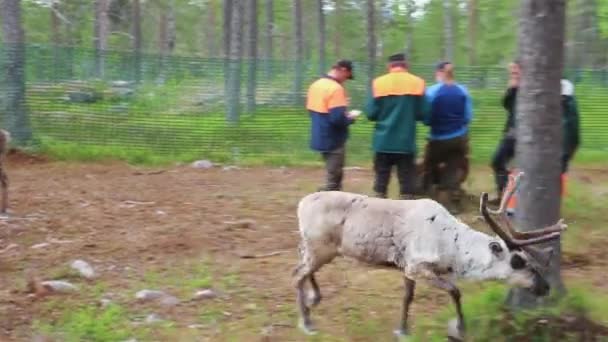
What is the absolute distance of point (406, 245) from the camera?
6188 millimetres

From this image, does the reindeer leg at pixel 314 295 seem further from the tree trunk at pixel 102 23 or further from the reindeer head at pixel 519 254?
the tree trunk at pixel 102 23

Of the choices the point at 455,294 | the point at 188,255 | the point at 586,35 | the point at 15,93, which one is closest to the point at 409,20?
the point at 586,35

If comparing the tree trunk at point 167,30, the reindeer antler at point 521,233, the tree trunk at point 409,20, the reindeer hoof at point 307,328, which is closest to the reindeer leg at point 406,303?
the reindeer hoof at point 307,328

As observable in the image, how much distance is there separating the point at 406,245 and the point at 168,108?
35.4 ft

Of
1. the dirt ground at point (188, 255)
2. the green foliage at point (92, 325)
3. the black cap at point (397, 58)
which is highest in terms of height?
the black cap at point (397, 58)

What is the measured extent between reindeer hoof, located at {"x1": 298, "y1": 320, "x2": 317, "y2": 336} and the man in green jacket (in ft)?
11.0

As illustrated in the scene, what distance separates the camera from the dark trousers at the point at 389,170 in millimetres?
9734

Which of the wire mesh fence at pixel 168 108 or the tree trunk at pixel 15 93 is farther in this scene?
the wire mesh fence at pixel 168 108

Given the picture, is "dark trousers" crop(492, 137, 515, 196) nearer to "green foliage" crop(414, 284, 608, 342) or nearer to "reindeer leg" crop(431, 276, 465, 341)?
"green foliage" crop(414, 284, 608, 342)

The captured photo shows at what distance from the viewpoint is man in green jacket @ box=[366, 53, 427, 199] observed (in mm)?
9531

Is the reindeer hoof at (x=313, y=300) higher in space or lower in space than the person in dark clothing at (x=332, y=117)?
lower

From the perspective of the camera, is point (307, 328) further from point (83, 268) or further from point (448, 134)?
Answer: point (448, 134)

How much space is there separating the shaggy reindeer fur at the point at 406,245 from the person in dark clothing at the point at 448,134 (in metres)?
3.86

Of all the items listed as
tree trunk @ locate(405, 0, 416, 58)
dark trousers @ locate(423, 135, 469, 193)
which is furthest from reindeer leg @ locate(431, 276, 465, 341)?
tree trunk @ locate(405, 0, 416, 58)
